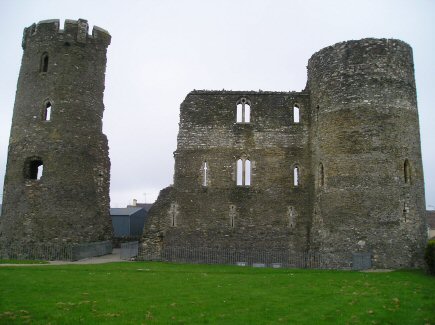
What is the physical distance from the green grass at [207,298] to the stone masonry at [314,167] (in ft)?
14.4

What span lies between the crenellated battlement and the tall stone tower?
0.06 metres

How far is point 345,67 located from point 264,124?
5990 mm

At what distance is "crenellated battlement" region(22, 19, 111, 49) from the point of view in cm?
2902

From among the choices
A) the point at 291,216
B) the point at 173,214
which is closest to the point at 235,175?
the point at 291,216

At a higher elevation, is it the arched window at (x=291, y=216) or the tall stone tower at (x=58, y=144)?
the tall stone tower at (x=58, y=144)

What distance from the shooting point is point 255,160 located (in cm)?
2695

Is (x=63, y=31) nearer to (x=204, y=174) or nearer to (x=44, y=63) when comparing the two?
(x=44, y=63)

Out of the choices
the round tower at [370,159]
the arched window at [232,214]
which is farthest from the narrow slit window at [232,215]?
the round tower at [370,159]

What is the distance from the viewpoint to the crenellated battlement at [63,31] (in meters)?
29.0

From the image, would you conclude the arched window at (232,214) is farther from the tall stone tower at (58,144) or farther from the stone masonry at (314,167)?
the tall stone tower at (58,144)

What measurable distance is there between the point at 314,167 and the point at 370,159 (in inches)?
149

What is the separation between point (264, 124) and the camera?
2738 centimetres

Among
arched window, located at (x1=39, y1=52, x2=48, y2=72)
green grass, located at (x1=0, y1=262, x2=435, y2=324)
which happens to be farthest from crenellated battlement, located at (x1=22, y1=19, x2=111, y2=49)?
green grass, located at (x1=0, y1=262, x2=435, y2=324)

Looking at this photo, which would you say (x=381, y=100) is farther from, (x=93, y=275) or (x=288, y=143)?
(x=93, y=275)
